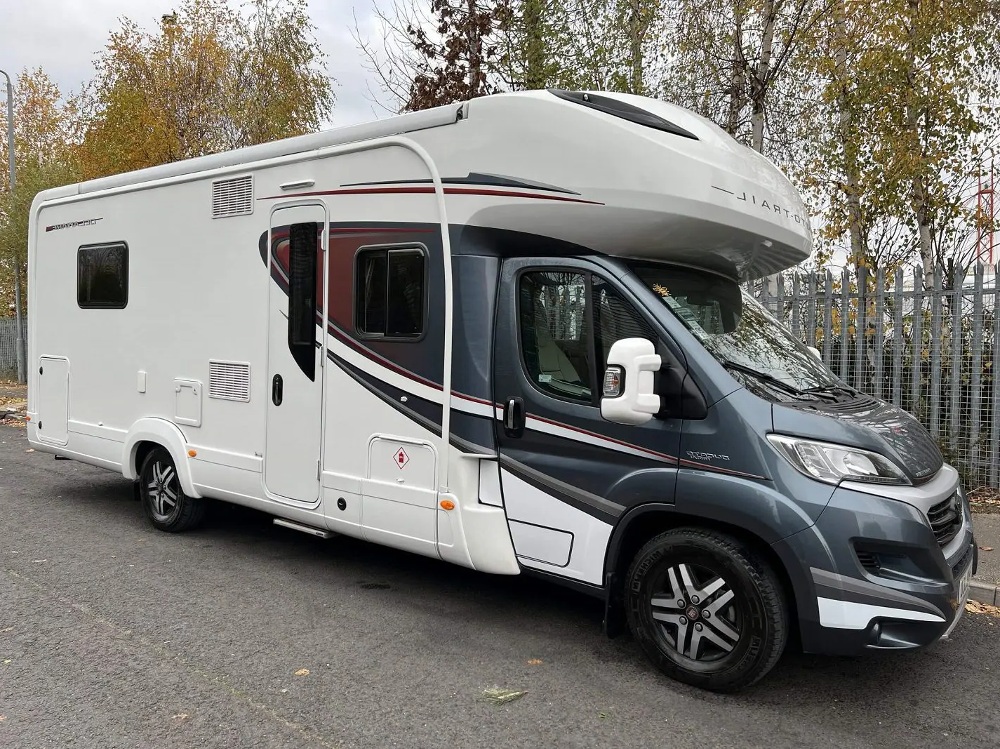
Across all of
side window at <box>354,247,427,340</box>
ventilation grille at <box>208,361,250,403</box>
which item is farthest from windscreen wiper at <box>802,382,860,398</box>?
ventilation grille at <box>208,361,250,403</box>

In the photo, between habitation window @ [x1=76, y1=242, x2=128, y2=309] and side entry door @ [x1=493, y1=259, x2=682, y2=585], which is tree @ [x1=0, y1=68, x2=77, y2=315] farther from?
side entry door @ [x1=493, y1=259, x2=682, y2=585]

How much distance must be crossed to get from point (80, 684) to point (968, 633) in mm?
4737

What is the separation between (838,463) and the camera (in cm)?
350

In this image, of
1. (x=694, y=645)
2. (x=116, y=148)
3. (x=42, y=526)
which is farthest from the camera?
(x=116, y=148)

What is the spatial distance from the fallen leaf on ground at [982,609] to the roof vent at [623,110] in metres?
3.43

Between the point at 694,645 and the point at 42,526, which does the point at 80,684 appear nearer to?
the point at 694,645

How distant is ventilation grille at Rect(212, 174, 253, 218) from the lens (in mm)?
5668

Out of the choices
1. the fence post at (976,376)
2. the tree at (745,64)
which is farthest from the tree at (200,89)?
the fence post at (976,376)

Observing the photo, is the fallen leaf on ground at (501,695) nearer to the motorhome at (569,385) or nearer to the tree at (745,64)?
the motorhome at (569,385)

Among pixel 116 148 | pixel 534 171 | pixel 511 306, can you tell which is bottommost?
pixel 511 306

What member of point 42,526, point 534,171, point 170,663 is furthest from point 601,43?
point 170,663

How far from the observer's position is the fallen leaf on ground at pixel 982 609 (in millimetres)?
4991

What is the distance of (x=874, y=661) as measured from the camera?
4.18m

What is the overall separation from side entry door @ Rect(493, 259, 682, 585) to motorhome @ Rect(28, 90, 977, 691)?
14mm
